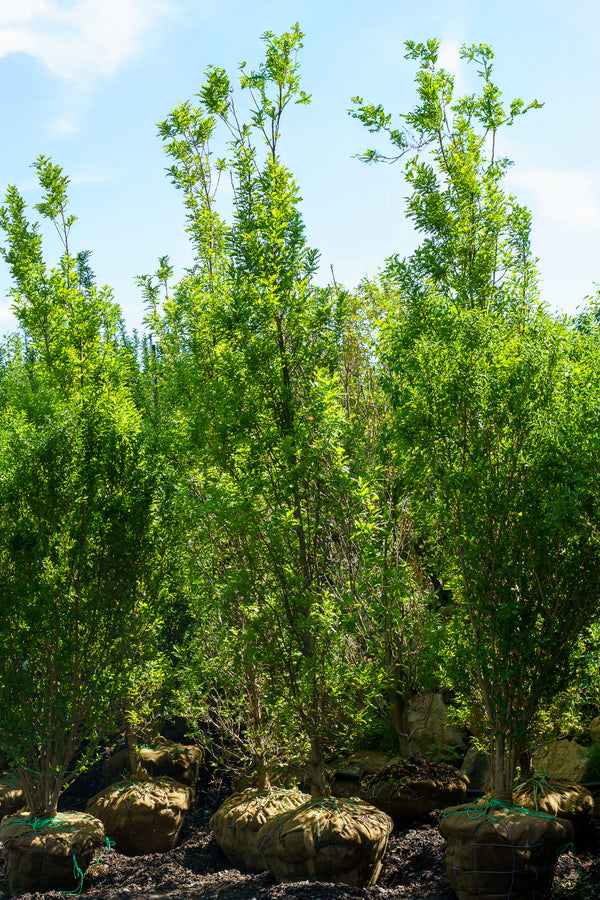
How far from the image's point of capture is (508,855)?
4734mm

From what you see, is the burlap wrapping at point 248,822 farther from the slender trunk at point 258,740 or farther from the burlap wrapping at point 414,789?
the burlap wrapping at point 414,789

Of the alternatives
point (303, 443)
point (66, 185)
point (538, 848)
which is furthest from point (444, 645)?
point (66, 185)

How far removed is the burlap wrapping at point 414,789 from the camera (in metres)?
6.79

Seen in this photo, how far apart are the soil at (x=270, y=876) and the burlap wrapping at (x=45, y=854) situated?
0.15 m

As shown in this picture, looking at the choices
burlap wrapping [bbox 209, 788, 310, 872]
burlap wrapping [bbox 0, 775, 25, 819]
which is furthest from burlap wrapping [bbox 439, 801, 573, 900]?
burlap wrapping [bbox 0, 775, 25, 819]

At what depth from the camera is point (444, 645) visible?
6109 mm

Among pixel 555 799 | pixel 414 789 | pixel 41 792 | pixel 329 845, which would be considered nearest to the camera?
pixel 329 845

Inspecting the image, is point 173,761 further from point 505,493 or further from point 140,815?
point 505,493

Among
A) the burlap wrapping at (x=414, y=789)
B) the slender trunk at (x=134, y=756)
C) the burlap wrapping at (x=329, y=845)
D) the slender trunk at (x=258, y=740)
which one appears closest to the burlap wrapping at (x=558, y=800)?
the burlap wrapping at (x=329, y=845)

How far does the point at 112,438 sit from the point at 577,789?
5077 mm

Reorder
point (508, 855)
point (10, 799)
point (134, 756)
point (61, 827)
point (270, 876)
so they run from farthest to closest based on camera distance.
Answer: point (10, 799) < point (134, 756) < point (61, 827) < point (270, 876) < point (508, 855)

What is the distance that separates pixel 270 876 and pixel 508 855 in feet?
7.12

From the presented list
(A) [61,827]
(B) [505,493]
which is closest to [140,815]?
(A) [61,827]

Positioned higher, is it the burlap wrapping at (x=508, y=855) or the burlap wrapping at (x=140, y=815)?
the burlap wrapping at (x=508, y=855)
